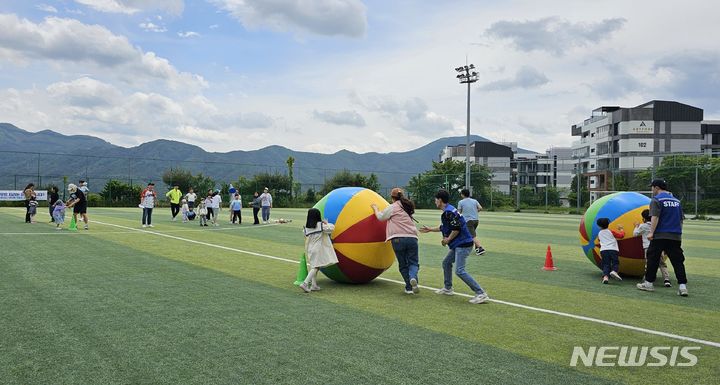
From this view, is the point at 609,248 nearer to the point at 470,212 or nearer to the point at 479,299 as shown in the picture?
the point at 479,299

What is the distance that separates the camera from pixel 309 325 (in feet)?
23.7

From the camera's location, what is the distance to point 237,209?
27078mm

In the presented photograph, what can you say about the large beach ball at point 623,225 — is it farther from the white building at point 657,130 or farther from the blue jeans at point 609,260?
the white building at point 657,130

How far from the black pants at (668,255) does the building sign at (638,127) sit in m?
94.6

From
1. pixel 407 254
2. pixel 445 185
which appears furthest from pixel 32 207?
pixel 445 185

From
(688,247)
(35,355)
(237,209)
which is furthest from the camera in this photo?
(237,209)

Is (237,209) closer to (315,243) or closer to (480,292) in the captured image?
(315,243)

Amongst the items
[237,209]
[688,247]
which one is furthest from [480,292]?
[237,209]

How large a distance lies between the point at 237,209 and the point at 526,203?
3602 cm

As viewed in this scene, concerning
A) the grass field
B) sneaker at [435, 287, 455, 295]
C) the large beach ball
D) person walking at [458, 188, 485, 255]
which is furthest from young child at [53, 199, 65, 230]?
the large beach ball

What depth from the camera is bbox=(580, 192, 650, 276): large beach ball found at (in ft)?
36.8

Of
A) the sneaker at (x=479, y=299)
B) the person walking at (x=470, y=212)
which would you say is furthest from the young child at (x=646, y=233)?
the person walking at (x=470, y=212)

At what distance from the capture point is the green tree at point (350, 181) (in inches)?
2697

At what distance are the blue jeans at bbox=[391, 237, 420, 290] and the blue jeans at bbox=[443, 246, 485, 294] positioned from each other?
21.7 inches
